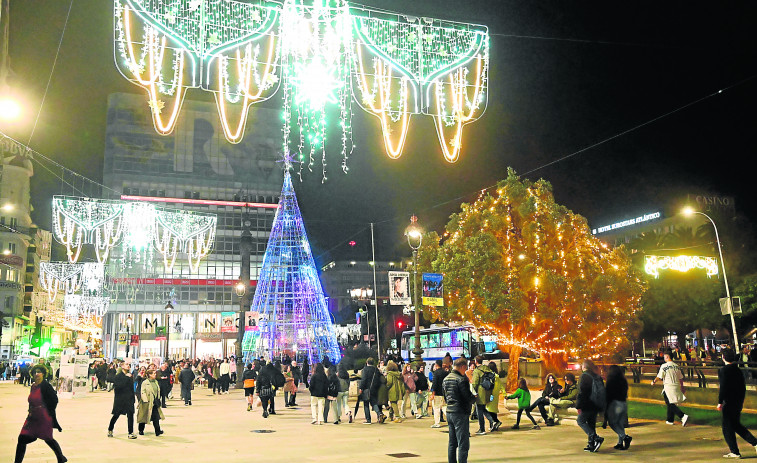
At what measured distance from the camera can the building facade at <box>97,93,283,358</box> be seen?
277ft

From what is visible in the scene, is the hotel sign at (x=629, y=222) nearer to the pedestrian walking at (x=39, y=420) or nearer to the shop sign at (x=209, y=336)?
the shop sign at (x=209, y=336)

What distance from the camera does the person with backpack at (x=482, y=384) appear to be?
14.6m

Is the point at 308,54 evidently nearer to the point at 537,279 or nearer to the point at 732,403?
the point at 732,403

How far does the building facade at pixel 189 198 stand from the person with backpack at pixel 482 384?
7022 cm

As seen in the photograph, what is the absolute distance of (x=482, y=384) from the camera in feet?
48.6

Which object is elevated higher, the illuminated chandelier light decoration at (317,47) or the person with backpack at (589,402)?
the illuminated chandelier light decoration at (317,47)

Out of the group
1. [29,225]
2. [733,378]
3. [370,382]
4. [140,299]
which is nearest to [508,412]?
[370,382]

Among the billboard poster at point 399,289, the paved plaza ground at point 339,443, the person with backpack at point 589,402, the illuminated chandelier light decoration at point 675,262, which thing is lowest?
the paved plaza ground at point 339,443

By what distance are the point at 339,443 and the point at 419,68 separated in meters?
8.99

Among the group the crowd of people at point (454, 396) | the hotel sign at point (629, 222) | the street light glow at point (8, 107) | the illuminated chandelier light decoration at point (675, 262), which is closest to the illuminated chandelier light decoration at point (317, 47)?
the street light glow at point (8, 107)

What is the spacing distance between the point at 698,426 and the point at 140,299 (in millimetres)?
78939

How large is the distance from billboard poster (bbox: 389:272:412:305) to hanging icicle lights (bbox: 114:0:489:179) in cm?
723

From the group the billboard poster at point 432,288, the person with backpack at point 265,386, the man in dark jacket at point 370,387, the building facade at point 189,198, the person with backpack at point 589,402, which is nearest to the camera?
the person with backpack at point 589,402

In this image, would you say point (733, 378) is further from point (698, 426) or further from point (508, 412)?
point (508, 412)
